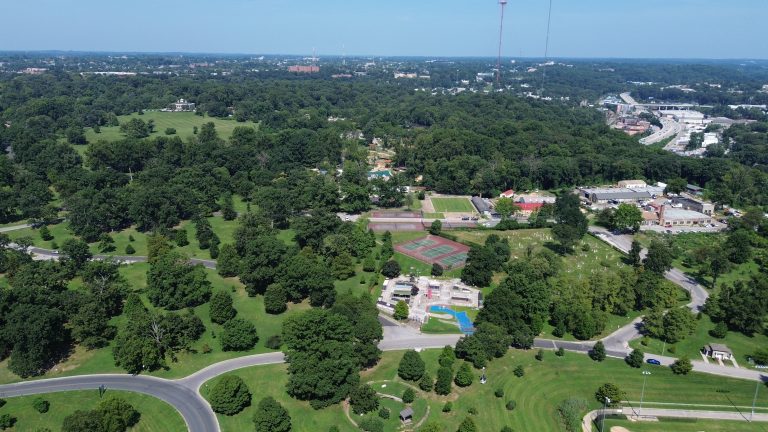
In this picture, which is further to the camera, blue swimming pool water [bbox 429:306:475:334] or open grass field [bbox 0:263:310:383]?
blue swimming pool water [bbox 429:306:475:334]

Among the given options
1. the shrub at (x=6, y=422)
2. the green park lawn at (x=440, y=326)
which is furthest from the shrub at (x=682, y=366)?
the shrub at (x=6, y=422)

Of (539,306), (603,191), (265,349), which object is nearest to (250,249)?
(265,349)

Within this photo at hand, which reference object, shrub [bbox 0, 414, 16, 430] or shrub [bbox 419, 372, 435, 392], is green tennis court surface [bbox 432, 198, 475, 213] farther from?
shrub [bbox 0, 414, 16, 430]

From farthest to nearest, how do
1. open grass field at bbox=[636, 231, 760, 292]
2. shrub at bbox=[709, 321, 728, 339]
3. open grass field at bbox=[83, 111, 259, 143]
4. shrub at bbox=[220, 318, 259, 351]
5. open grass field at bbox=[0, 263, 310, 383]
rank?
open grass field at bbox=[83, 111, 259, 143] < open grass field at bbox=[636, 231, 760, 292] < shrub at bbox=[709, 321, 728, 339] < shrub at bbox=[220, 318, 259, 351] < open grass field at bbox=[0, 263, 310, 383]

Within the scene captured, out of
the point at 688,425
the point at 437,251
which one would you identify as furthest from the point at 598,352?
the point at 437,251

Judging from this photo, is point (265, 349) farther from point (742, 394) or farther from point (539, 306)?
point (742, 394)

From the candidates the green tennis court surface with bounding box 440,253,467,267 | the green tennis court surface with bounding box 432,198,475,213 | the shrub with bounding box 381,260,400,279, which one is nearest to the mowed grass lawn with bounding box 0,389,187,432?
the shrub with bounding box 381,260,400,279
